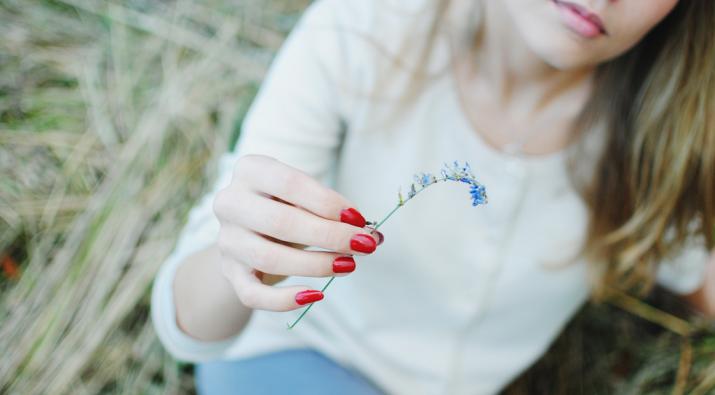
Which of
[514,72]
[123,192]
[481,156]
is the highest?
[514,72]

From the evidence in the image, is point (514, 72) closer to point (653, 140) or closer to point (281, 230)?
point (653, 140)

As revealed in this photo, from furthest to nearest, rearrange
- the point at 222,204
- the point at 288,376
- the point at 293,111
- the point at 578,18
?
the point at 288,376 < the point at 293,111 < the point at 578,18 < the point at 222,204

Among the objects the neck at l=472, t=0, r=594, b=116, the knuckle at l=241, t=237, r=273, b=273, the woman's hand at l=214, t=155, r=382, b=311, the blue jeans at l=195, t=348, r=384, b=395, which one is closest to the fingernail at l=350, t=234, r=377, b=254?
the woman's hand at l=214, t=155, r=382, b=311

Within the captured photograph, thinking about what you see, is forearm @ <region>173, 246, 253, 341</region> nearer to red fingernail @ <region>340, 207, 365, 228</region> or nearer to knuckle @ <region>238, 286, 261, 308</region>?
knuckle @ <region>238, 286, 261, 308</region>

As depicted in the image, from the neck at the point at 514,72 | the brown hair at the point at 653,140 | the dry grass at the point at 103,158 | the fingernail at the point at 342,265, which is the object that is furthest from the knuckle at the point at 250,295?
the dry grass at the point at 103,158

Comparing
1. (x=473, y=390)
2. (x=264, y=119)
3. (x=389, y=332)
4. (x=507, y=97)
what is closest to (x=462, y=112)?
(x=507, y=97)

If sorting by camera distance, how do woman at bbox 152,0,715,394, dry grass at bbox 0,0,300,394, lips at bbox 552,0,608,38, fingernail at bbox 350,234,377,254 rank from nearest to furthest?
fingernail at bbox 350,234,377,254 < lips at bbox 552,0,608,38 < woman at bbox 152,0,715,394 < dry grass at bbox 0,0,300,394

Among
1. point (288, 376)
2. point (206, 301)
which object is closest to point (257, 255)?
point (206, 301)
